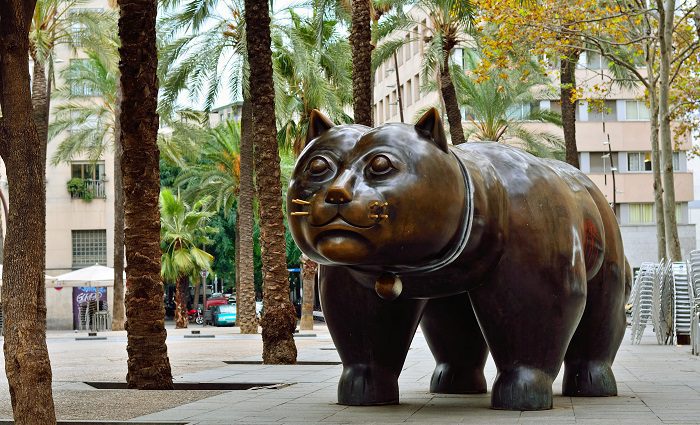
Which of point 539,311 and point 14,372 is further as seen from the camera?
point 539,311

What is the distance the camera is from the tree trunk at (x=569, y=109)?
2612 cm

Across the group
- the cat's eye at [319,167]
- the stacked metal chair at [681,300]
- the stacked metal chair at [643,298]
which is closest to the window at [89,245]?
the stacked metal chair at [643,298]

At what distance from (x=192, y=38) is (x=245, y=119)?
2711mm

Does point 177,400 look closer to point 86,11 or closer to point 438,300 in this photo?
point 438,300

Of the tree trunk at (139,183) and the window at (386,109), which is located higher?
the window at (386,109)

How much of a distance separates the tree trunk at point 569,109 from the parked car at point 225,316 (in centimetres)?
2544

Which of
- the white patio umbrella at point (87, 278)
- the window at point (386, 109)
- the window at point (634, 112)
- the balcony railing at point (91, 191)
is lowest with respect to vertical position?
the white patio umbrella at point (87, 278)

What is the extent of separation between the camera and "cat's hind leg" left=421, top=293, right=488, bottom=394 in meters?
9.32

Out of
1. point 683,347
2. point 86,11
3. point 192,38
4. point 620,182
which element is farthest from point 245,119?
point 620,182

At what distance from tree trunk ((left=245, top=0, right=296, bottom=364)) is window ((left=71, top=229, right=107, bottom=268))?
123ft

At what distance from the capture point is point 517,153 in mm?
8477

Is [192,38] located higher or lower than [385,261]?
higher

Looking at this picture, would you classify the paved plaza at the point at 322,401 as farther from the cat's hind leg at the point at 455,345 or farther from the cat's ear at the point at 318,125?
the cat's ear at the point at 318,125

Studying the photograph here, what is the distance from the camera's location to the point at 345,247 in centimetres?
690
